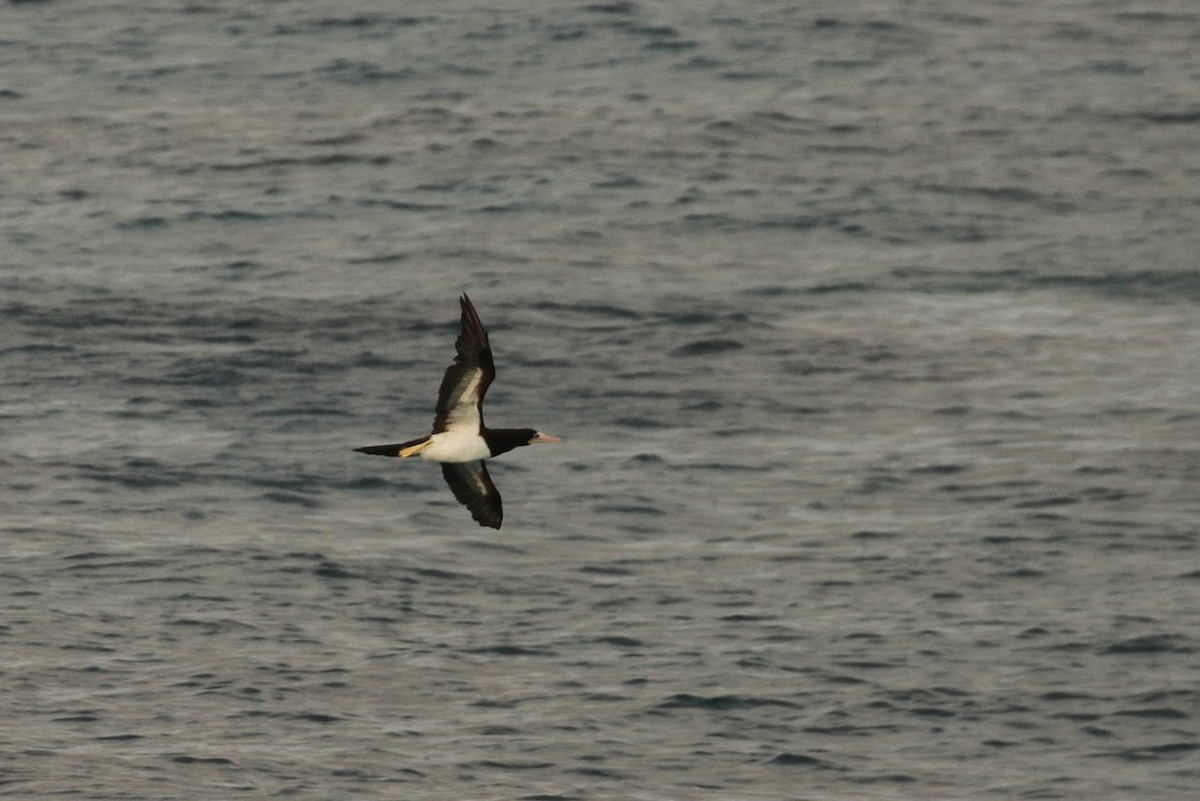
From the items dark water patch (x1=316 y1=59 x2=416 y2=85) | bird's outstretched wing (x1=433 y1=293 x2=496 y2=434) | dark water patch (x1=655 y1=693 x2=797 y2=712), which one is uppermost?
bird's outstretched wing (x1=433 y1=293 x2=496 y2=434)

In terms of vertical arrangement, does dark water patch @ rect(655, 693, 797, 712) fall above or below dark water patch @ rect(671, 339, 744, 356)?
below

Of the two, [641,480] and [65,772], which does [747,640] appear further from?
[65,772]

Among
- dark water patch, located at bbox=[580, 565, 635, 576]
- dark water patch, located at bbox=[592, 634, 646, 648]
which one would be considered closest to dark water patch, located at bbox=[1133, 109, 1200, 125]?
dark water patch, located at bbox=[580, 565, 635, 576]

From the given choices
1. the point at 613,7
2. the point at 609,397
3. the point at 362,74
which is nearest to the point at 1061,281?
the point at 609,397

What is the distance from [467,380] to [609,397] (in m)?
15.7

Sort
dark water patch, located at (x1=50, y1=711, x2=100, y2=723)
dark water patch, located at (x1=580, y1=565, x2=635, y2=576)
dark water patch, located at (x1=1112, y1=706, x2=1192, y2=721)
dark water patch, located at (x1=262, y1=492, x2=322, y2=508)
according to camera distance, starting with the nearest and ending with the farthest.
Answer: dark water patch, located at (x1=50, y1=711, x2=100, y2=723), dark water patch, located at (x1=1112, y1=706, x2=1192, y2=721), dark water patch, located at (x1=580, y1=565, x2=635, y2=576), dark water patch, located at (x1=262, y1=492, x2=322, y2=508)

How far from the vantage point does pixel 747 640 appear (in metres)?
27.4

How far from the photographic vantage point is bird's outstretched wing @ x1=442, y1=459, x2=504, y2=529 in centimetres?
1894

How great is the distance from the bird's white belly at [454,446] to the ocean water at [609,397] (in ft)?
21.7

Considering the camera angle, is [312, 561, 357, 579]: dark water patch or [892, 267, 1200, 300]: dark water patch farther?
[892, 267, 1200, 300]: dark water patch

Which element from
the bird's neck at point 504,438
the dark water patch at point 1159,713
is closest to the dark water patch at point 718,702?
the dark water patch at point 1159,713

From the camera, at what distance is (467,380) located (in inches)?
709

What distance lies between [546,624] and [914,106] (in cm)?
1881

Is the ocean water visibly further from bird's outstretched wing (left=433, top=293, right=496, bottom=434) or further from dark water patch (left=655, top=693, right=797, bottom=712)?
bird's outstretched wing (left=433, top=293, right=496, bottom=434)
